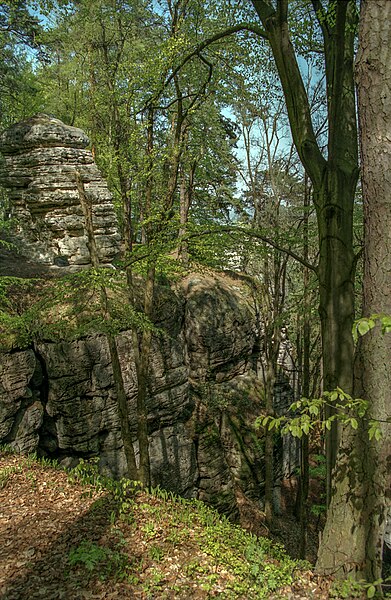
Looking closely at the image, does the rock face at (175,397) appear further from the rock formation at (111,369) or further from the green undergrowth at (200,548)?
the green undergrowth at (200,548)

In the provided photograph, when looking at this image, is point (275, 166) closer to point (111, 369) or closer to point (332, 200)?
point (111, 369)

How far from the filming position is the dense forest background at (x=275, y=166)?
303 centimetres

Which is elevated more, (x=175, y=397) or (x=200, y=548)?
(x=200, y=548)

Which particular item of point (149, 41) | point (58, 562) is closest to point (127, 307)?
point (58, 562)

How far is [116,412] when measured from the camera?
1002 cm

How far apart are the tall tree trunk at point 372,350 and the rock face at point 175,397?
19.5 feet

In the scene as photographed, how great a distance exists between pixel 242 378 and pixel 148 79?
35.1 feet

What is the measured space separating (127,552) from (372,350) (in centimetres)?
314

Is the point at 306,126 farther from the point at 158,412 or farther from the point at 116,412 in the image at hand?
the point at 158,412

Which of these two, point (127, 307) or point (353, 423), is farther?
point (127, 307)

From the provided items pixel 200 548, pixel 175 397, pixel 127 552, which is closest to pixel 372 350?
pixel 200 548

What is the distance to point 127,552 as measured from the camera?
3.78 metres

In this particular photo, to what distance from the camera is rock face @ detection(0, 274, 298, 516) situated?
9.12m

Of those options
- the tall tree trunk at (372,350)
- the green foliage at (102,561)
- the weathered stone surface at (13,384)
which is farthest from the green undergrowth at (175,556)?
the weathered stone surface at (13,384)
